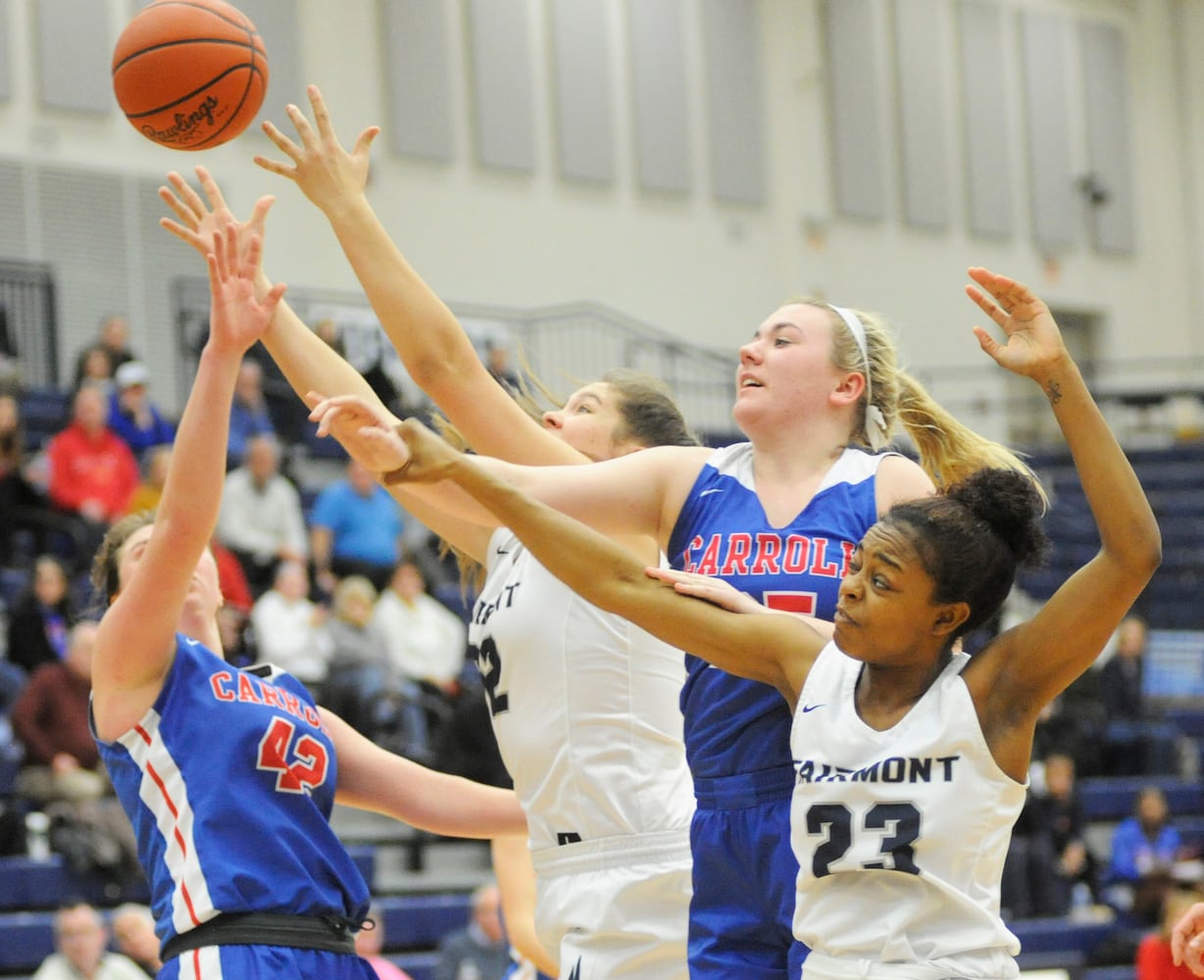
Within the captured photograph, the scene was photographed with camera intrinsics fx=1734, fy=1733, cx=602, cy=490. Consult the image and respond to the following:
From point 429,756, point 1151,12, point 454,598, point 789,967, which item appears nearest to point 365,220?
point 789,967

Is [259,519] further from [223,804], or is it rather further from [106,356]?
Answer: [223,804]

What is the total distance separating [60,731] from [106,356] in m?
4.20

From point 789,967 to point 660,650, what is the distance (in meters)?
0.96

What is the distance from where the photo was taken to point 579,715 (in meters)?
3.66

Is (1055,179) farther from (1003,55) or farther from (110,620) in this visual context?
(110,620)

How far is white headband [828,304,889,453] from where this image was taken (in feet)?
11.3

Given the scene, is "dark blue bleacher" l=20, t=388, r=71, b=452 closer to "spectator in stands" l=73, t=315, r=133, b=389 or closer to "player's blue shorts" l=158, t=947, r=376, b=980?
"spectator in stands" l=73, t=315, r=133, b=389

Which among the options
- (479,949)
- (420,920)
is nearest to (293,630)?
(420,920)

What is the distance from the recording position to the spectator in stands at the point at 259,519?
11.5m

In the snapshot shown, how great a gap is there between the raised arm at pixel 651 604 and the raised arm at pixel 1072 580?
320 millimetres

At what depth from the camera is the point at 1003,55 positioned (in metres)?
22.0

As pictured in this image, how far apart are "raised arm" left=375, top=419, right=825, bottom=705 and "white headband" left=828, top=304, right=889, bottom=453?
0.64 m

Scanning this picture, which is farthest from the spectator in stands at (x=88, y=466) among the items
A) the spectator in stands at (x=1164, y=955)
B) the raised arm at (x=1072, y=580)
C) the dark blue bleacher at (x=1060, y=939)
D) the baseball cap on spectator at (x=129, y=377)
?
the raised arm at (x=1072, y=580)

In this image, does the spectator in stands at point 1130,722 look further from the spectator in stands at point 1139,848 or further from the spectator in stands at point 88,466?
the spectator in stands at point 88,466
